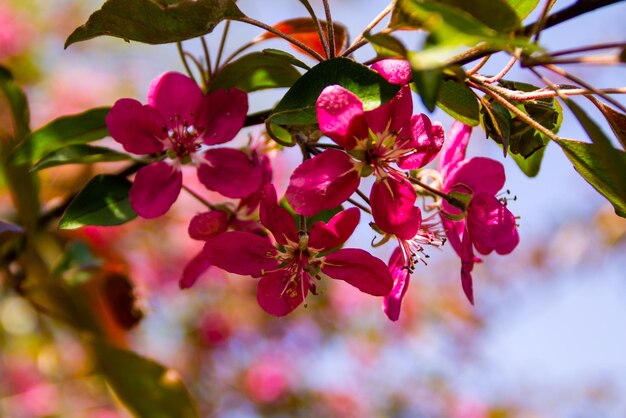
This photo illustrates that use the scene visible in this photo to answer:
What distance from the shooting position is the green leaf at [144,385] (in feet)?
3.85

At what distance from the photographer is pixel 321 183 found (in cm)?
76

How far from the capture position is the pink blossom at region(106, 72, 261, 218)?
852 mm

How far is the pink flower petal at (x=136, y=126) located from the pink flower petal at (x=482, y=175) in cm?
41

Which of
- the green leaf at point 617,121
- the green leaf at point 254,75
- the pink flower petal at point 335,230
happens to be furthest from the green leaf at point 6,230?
the green leaf at point 617,121

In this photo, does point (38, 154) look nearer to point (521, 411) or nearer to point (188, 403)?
point (188, 403)

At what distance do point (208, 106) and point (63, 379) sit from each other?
168 cm

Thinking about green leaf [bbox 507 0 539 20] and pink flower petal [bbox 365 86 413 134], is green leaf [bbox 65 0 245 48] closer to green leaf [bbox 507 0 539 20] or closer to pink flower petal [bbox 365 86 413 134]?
pink flower petal [bbox 365 86 413 134]

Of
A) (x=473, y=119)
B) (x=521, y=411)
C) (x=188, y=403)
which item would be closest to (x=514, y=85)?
(x=473, y=119)

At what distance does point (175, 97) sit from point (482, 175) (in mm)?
420

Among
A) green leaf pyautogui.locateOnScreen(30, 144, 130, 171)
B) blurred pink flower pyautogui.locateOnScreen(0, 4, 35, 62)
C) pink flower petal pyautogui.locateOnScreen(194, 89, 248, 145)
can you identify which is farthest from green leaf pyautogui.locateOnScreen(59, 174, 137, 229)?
blurred pink flower pyautogui.locateOnScreen(0, 4, 35, 62)

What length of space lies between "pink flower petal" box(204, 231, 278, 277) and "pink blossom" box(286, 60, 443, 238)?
0.34 feet

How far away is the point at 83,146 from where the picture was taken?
3.13 feet

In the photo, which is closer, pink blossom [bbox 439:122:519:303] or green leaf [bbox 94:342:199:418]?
pink blossom [bbox 439:122:519:303]

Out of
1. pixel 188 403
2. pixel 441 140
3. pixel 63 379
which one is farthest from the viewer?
pixel 63 379
